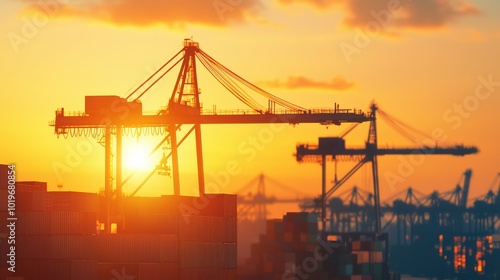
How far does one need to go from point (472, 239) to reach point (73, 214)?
411ft

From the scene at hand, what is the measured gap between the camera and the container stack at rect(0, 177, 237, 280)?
207ft

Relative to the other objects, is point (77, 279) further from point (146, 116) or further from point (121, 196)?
point (146, 116)

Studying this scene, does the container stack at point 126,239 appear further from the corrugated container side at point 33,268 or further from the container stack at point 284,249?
the container stack at point 284,249

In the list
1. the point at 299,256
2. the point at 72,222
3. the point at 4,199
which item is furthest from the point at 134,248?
the point at 299,256

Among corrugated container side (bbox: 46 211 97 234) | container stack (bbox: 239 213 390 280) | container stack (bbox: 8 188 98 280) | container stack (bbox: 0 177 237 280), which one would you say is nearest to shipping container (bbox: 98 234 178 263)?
container stack (bbox: 0 177 237 280)

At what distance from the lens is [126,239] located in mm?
68438

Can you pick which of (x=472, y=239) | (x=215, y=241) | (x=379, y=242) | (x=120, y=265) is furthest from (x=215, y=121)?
(x=472, y=239)

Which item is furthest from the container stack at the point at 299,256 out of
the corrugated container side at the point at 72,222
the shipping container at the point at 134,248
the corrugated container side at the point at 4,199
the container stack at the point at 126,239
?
the corrugated container side at the point at 4,199

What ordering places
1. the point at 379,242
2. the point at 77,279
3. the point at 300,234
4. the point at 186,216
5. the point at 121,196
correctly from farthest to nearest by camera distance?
the point at 379,242, the point at 300,234, the point at 121,196, the point at 186,216, the point at 77,279

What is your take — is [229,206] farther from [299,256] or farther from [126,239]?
[299,256]

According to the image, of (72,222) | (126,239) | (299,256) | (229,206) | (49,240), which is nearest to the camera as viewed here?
(49,240)

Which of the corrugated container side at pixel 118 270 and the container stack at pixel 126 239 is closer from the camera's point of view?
the container stack at pixel 126 239

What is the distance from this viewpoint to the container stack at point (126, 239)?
207ft

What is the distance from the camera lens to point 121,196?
74312mm
